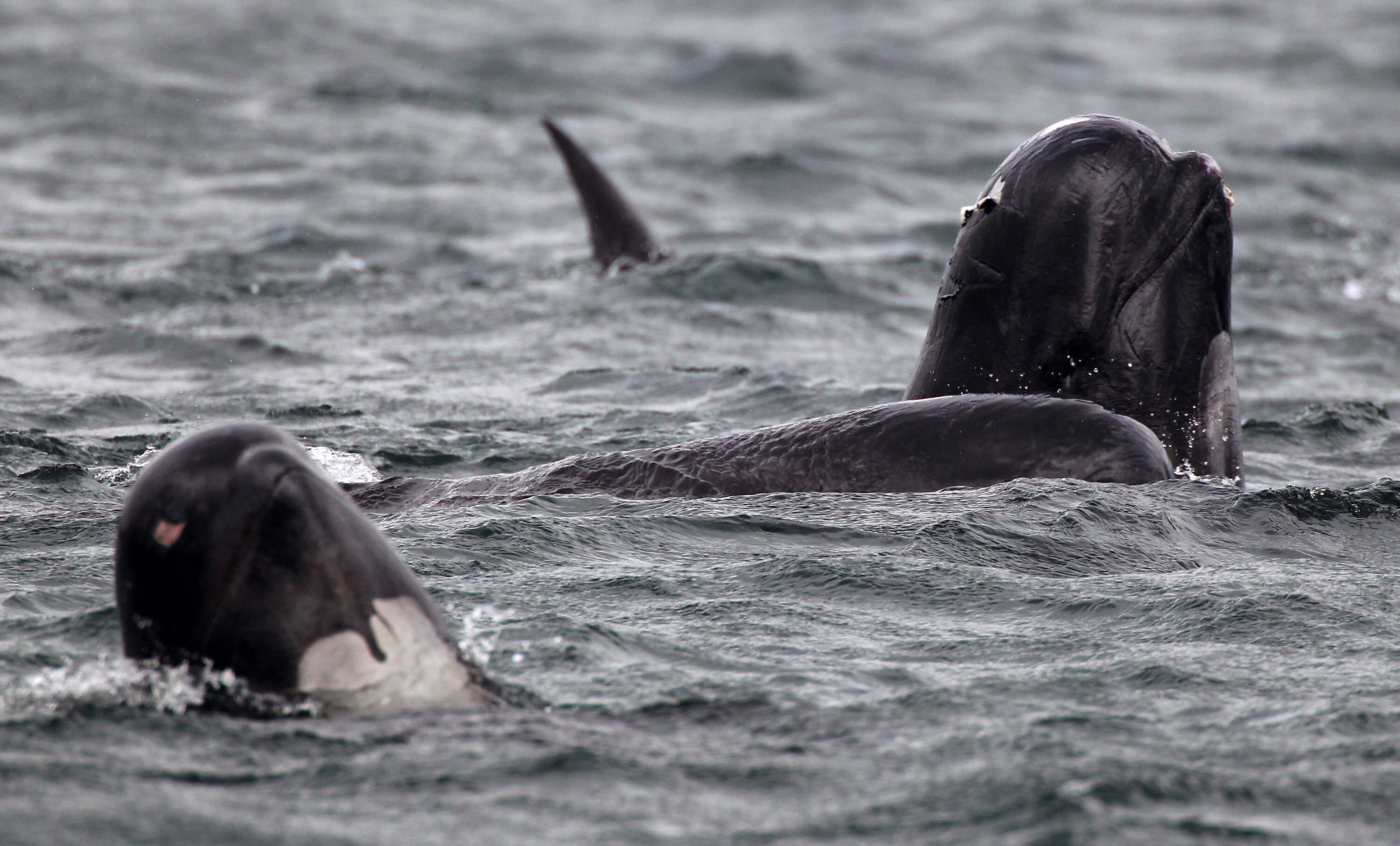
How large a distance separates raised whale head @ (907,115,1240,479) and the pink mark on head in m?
3.39

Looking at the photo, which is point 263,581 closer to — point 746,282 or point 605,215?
point 605,215

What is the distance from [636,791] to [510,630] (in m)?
1.29

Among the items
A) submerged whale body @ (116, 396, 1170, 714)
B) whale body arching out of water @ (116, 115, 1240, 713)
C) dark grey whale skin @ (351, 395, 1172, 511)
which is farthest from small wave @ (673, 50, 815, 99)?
submerged whale body @ (116, 396, 1170, 714)

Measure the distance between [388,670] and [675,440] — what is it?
438 centimetres

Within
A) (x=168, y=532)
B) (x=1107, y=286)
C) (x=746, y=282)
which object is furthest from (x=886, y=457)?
(x=746, y=282)

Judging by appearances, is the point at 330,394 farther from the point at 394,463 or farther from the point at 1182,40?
the point at 1182,40

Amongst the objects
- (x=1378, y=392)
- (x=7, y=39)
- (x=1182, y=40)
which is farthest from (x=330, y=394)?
(x=1182, y=40)

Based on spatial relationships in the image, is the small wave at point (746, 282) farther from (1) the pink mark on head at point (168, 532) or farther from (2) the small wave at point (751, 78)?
(2) the small wave at point (751, 78)

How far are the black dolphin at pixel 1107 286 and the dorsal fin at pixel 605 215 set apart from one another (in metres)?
6.79

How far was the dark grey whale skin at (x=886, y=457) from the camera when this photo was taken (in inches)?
220

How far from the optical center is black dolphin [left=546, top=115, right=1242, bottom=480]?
5.96 metres

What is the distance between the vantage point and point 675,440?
Result: 8070 mm

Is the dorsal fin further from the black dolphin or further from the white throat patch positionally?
the white throat patch

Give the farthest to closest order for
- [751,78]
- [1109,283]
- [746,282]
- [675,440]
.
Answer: [751,78]
[746,282]
[675,440]
[1109,283]
